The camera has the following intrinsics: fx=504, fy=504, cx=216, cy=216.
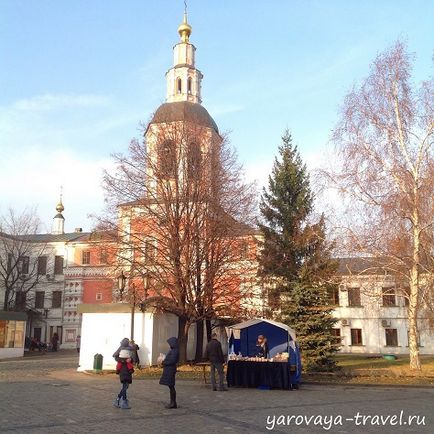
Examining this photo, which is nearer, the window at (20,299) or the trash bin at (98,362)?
the trash bin at (98,362)

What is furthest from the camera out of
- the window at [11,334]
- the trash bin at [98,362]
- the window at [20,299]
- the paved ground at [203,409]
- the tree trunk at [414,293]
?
the window at [20,299]

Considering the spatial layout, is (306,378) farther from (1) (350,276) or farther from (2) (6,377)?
(2) (6,377)

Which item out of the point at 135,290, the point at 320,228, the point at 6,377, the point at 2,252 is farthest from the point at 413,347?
the point at 2,252

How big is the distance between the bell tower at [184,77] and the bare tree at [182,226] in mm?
19125

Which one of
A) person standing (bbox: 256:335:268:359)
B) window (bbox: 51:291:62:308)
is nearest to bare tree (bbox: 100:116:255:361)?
person standing (bbox: 256:335:268:359)

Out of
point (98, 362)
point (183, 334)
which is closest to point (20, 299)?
point (183, 334)

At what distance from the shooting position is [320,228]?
26.5 m

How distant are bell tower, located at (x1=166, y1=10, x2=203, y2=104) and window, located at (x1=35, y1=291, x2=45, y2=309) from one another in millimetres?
27711

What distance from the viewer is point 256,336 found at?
2153 centimetres

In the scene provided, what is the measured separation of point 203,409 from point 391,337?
4281cm

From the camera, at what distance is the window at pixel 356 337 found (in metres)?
51.2

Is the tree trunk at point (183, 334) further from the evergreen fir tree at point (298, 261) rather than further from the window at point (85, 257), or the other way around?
the window at point (85, 257)

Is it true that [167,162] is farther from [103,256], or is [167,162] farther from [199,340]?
[199,340]

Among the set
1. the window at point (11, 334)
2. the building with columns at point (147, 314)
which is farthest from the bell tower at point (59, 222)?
the window at point (11, 334)
